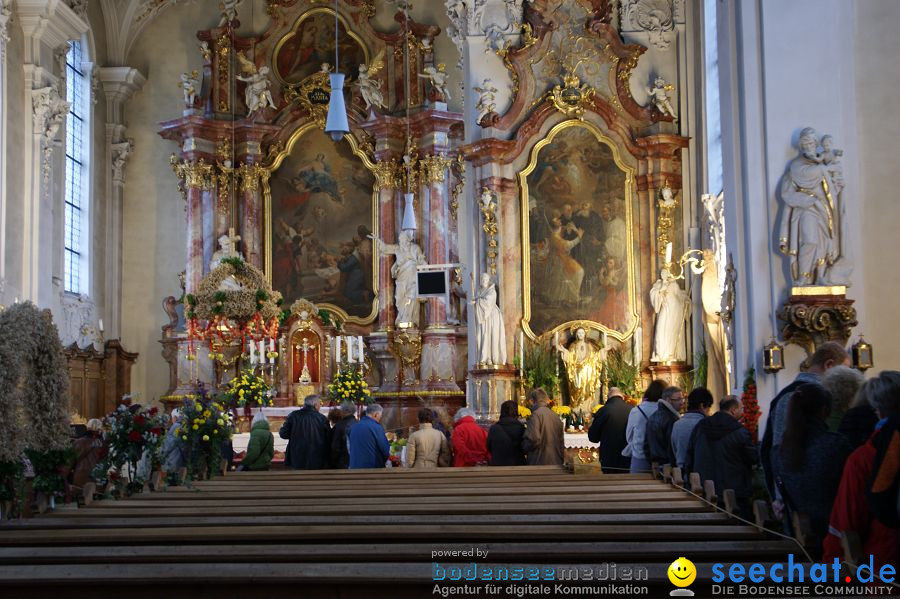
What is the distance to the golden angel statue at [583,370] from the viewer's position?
1767 centimetres

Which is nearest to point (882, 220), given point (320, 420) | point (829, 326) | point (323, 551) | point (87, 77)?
point (829, 326)

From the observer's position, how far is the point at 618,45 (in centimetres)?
1834

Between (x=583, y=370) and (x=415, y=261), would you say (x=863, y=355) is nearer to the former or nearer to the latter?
(x=583, y=370)

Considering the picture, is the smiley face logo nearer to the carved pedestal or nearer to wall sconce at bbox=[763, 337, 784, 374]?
wall sconce at bbox=[763, 337, 784, 374]

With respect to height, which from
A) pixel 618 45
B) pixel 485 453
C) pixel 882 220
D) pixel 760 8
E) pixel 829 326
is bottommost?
pixel 485 453

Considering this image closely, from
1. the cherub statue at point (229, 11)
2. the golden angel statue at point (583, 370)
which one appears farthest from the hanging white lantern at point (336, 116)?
the cherub statue at point (229, 11)

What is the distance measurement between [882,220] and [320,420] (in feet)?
20.7

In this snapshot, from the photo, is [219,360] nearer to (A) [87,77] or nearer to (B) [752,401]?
(A) [87,77]

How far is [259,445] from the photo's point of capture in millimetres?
12469

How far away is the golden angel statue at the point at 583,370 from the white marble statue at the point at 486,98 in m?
3.70

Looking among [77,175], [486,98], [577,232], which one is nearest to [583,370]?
[577,232]

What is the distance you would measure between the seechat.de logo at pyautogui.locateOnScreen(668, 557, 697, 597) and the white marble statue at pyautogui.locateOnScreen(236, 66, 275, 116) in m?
20.3

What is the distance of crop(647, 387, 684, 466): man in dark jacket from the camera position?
982cm

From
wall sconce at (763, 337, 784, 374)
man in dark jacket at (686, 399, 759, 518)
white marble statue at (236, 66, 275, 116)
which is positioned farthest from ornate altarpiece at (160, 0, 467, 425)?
man in dark jacket at (686, 399, 759, 518)
